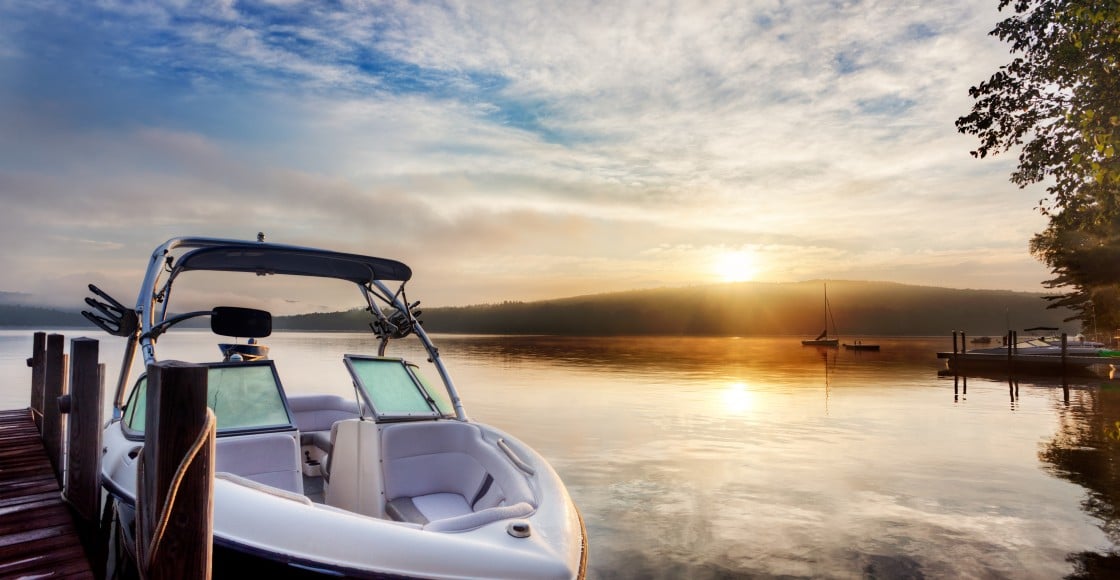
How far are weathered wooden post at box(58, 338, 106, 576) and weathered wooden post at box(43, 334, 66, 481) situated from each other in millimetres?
1454

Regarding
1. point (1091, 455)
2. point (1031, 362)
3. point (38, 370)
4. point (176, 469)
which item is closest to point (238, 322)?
point (176, 469)

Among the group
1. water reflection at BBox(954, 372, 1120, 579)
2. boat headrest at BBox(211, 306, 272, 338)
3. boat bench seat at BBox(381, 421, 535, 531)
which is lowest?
water reflection at BBox(954, 372, 1120, 579)

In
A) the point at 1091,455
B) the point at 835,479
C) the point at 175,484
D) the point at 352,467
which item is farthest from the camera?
the point at 1091,455

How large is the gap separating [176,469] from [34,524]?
12.3ft

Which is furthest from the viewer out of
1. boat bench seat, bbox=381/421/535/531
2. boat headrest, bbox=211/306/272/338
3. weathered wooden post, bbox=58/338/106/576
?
boat headrest, bbox=211/306/272/338

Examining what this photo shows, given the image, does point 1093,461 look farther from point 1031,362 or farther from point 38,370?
point 1031,362

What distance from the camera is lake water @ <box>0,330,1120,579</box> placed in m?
8.00

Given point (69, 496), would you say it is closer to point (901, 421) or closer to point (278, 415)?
point (278, 415)

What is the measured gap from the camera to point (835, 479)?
12.5 metres

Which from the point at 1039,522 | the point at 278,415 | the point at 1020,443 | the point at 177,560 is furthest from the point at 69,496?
the point at 1020,443

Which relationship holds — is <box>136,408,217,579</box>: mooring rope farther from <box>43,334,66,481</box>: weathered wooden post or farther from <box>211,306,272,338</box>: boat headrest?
<box>43,334,66,481</box>: weathered wooden post

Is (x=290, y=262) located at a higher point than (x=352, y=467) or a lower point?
higher

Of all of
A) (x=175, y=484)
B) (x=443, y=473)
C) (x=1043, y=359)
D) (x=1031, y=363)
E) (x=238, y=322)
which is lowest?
(x=1031, y=363)

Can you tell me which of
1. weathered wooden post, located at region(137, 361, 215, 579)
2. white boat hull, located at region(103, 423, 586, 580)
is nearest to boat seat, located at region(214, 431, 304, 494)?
white boat hull, located at region(103, 423, 586, 580)
